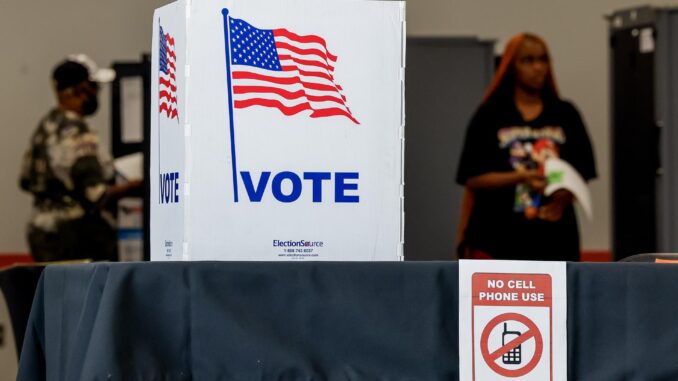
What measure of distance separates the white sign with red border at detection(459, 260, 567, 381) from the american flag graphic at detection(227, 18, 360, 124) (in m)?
0.29

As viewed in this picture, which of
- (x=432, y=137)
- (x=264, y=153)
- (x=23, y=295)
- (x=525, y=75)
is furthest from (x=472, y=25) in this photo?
(x=264, y=153)

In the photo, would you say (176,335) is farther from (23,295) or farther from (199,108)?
(23,295)

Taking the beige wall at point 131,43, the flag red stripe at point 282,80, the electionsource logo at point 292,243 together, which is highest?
the beige wall at point 131,43

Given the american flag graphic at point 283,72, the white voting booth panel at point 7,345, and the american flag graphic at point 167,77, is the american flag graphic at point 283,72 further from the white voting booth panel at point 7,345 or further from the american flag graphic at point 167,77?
the white voting booth panel at point 7,345

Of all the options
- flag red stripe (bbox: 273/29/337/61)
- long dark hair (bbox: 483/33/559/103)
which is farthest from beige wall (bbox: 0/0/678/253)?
flag red stripe (bbox: 273/29/337/61)

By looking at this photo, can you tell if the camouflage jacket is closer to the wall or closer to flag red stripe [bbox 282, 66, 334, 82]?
the wall

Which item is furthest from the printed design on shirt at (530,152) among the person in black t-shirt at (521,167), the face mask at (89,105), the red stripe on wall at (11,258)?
the red stripe on wall at (11,258)

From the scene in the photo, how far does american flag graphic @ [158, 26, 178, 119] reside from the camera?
5.49 ft

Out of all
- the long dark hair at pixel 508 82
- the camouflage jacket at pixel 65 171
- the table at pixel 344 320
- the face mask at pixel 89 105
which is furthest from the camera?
the face mask at pixel 89 105

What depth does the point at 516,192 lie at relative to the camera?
500 cm

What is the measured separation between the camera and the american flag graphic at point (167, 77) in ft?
5.49

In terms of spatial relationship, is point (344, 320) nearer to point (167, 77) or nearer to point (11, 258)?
point (167, 77)

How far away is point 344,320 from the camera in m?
1.49

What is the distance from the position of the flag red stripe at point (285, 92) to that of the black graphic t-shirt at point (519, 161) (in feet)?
10.9
